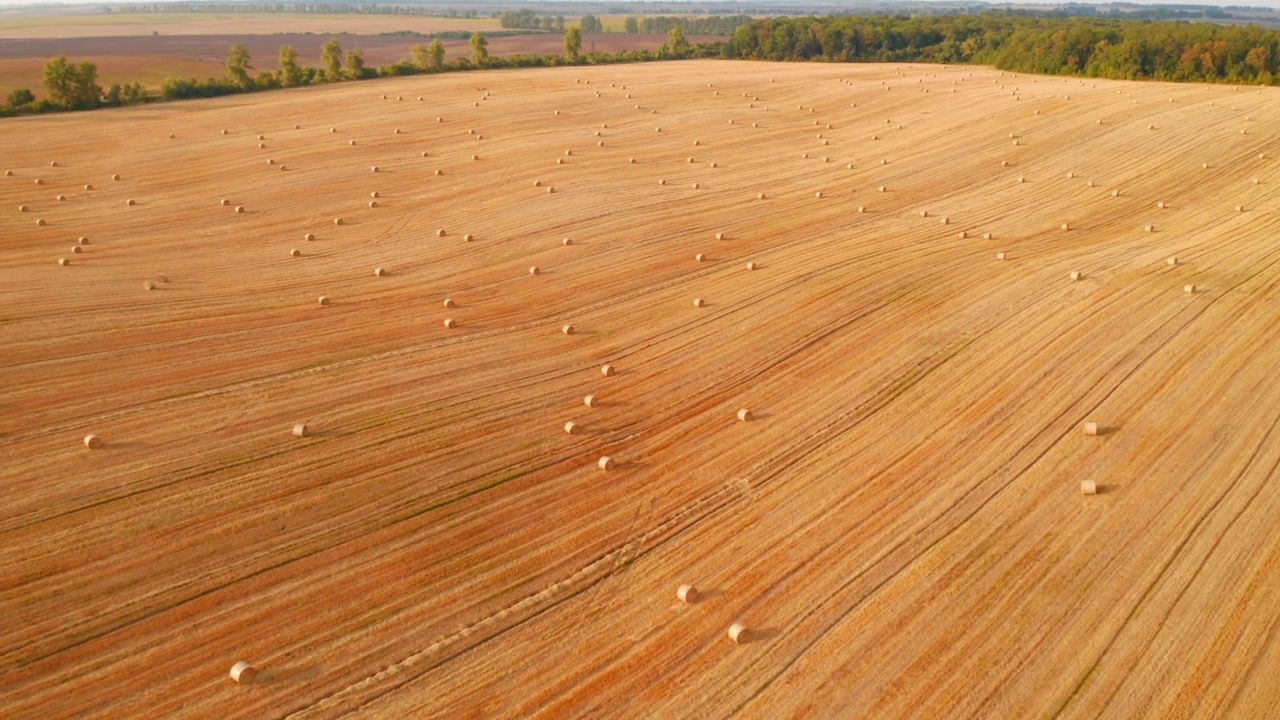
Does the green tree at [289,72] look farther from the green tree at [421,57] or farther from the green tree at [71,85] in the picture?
the green tree at [71,85]

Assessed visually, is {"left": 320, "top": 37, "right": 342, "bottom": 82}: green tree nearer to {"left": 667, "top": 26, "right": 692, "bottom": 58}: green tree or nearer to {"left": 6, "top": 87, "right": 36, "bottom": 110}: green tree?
{"left": 6, "top": 87, "right": 36, "bottom": 110}: green tree

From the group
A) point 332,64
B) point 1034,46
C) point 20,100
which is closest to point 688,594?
point 20,100

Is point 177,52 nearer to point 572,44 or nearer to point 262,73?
point 572,44

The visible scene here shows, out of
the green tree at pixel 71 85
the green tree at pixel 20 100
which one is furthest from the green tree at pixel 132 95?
the green tree at pixel 20 100

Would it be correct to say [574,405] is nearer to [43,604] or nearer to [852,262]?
[43,604]

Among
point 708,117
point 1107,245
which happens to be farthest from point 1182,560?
point 708,117

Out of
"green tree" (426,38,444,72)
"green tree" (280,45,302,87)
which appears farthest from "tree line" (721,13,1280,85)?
"green tree" (280,45,302,87)
